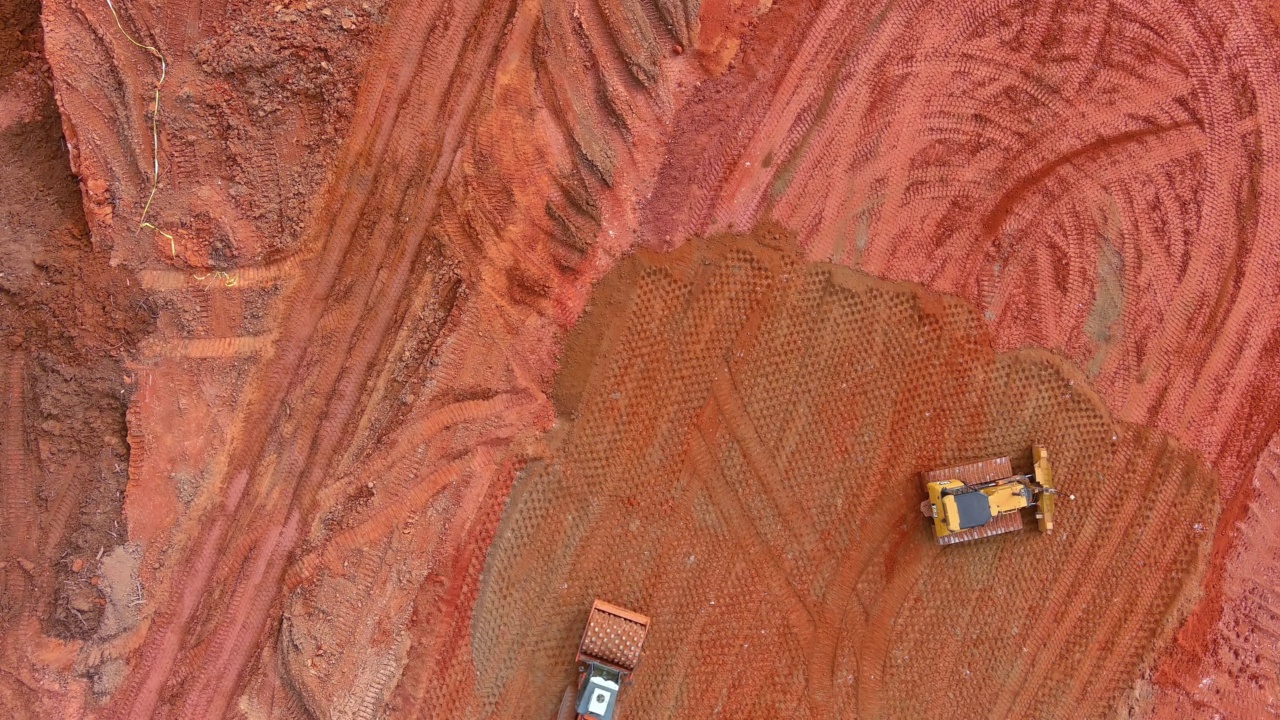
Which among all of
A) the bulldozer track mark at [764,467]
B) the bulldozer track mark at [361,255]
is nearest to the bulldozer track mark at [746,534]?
the bulldozer track mark at [764,467]

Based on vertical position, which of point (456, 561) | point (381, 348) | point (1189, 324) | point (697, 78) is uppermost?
point (697, 78)

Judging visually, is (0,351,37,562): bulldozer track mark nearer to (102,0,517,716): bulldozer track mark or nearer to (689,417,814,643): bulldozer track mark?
(102,0,517,716): bulldozer track mark

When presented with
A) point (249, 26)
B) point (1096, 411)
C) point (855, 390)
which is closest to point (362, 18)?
point (249, 26)

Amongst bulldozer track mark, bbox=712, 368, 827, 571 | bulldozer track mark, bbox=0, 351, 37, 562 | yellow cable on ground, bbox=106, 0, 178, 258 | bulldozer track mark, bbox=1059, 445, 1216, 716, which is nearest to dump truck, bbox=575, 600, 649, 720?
bulldozer track mark, bbox=712, 368, 827, 571

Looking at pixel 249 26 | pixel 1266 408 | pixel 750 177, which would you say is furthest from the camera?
pixel 1266 408

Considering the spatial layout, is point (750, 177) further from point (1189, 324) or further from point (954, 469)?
point (1189, 324)

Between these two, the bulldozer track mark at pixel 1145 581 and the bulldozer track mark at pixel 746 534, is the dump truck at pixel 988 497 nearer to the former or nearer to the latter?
the bulldozer track mark at pixel 1145 581

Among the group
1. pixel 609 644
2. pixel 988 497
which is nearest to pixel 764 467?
pixel 988 497
